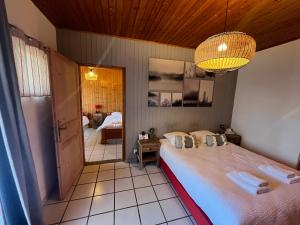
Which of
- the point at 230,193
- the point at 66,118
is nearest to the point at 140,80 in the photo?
the point at 66,118

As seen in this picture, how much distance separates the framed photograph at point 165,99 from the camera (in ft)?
10.2

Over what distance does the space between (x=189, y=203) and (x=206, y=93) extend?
245 cm

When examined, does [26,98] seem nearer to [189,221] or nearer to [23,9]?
[23,9]

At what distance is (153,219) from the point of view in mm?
1745

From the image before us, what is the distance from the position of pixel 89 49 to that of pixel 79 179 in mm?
2335

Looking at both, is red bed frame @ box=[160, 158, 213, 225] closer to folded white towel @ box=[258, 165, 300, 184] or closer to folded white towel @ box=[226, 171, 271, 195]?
folded white towel @ box=[226, 171, 271, 195]

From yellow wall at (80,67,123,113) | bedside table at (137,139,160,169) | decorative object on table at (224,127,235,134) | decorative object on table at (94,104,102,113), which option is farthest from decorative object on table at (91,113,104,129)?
decorative object on table at (224,127,235,134)

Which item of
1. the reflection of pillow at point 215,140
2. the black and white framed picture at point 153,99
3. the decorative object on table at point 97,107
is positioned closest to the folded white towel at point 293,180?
the reflection of pillow at point 215,140

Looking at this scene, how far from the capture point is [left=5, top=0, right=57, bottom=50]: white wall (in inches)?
54.2

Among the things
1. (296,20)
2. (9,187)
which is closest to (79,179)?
(9,187)

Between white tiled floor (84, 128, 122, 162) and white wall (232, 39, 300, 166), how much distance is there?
124 inches

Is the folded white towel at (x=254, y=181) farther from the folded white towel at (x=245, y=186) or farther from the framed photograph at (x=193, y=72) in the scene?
the framed photograph at (x=193, y=72)

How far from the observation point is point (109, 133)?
4133 millimetres

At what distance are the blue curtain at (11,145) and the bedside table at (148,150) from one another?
176cm
